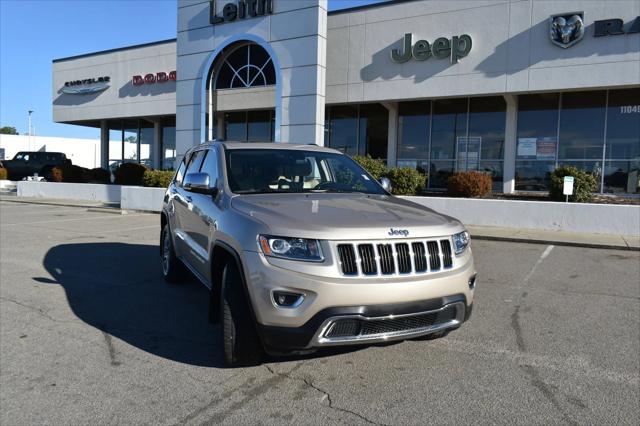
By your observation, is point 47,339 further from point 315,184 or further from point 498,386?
point 498,386

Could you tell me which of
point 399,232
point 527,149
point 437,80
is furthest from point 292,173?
point 527,149

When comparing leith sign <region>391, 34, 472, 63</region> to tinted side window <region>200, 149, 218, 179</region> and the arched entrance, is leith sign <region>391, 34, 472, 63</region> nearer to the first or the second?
the arched entrance

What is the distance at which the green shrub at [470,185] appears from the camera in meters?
15.0

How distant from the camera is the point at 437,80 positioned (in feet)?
59.4

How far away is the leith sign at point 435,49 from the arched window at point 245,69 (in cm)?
479

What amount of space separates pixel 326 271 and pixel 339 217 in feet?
1.64

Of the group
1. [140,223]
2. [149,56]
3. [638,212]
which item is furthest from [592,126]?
[149,56]

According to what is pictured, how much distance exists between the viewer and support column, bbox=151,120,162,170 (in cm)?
2998

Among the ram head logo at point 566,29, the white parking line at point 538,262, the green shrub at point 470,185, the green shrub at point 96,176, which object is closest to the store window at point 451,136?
the ram head logo at point 566,29

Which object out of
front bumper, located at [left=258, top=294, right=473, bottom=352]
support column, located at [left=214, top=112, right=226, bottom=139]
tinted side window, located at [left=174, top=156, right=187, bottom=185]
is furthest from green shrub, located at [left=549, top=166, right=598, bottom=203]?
support column, located at [left=214, top=112, right=226, bottom=139]

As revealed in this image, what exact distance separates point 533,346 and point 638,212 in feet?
31.8

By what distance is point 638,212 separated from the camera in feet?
40.1

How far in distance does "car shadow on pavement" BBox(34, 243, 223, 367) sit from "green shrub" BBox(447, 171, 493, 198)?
31.2 ft

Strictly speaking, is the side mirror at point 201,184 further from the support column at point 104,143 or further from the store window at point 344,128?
the support column at point 104,143
